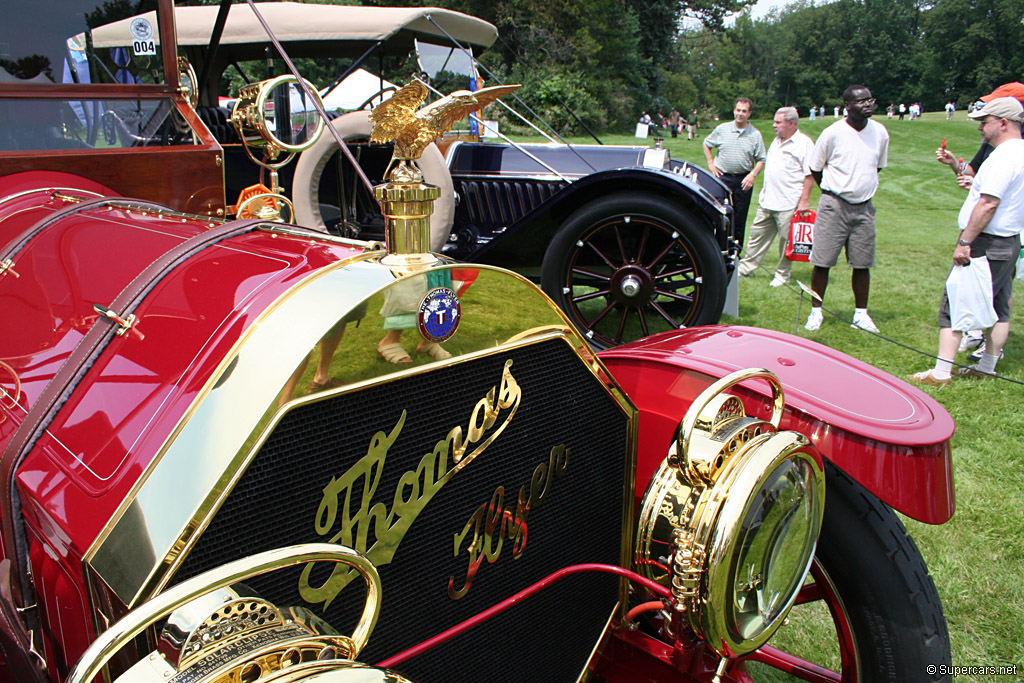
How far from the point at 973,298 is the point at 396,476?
4196 millimetres

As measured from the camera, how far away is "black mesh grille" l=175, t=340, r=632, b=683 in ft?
3.36

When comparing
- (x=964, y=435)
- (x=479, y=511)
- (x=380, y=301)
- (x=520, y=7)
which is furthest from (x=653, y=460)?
(x=520, y=7)

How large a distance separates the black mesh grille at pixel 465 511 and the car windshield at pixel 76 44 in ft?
5.91

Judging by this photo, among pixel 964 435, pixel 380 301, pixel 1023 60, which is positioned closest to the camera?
pixel 380 301

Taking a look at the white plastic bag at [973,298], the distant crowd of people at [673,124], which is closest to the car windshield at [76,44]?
the white plastic bag at [973,298]

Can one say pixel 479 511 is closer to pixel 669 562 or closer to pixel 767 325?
pixel 669 562

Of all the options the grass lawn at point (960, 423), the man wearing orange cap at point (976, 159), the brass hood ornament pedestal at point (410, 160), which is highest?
the man wearing orange cap at point (976, 159)

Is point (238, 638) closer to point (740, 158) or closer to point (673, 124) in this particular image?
point (740, 158)

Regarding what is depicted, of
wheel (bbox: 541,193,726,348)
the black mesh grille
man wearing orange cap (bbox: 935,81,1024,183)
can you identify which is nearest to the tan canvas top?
wheel (bbox: 541,193,726,348)

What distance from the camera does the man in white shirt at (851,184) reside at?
5129 millimetres

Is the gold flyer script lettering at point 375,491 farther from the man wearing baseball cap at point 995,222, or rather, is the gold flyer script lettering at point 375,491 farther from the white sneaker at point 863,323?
the white sneaker at point 863,323

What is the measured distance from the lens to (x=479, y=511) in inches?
50.8

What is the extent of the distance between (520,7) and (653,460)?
105 ft

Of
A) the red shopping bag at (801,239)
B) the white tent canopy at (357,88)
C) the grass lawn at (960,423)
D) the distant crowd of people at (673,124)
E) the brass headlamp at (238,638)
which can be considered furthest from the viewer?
the distant crowd of people at (673,124)
